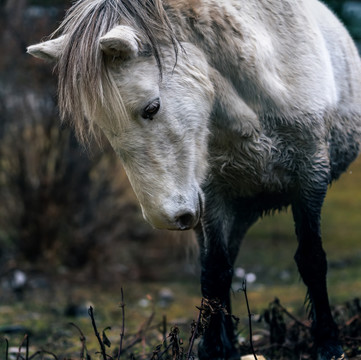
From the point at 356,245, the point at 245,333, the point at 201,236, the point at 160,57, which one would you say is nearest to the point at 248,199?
the point at 201,236

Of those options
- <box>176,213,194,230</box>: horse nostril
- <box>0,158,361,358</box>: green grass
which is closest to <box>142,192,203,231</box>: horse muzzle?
<box>176,213,194,230</box>: horse nostril

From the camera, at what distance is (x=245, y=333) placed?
202 inches

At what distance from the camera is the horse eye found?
3100 mm

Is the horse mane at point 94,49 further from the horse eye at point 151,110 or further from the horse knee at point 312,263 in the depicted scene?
the horse knee at point 312,263

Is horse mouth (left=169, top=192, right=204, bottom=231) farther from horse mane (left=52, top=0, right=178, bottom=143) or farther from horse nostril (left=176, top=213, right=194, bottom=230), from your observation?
horse mane (left=52, top=0, right=178, bottom=143)

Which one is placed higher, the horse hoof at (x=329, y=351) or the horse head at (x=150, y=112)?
the horse head at (x=150, y=112)

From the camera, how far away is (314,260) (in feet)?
12.2

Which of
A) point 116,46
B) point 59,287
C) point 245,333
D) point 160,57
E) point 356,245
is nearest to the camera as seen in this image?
point 116,46

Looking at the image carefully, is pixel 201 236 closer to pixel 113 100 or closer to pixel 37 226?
pixel 113 100

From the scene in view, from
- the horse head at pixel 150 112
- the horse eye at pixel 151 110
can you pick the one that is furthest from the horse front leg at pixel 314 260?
the horse eye at pixel 151 110

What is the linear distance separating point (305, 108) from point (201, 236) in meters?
0.93

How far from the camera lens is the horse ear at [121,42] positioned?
294 centimetres

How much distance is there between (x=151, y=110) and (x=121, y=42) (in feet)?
1.09

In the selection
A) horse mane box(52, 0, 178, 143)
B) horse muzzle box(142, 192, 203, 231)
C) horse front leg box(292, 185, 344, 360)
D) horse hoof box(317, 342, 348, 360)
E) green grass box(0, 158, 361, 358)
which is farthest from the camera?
green grass box(0, 158, 361, 358)
